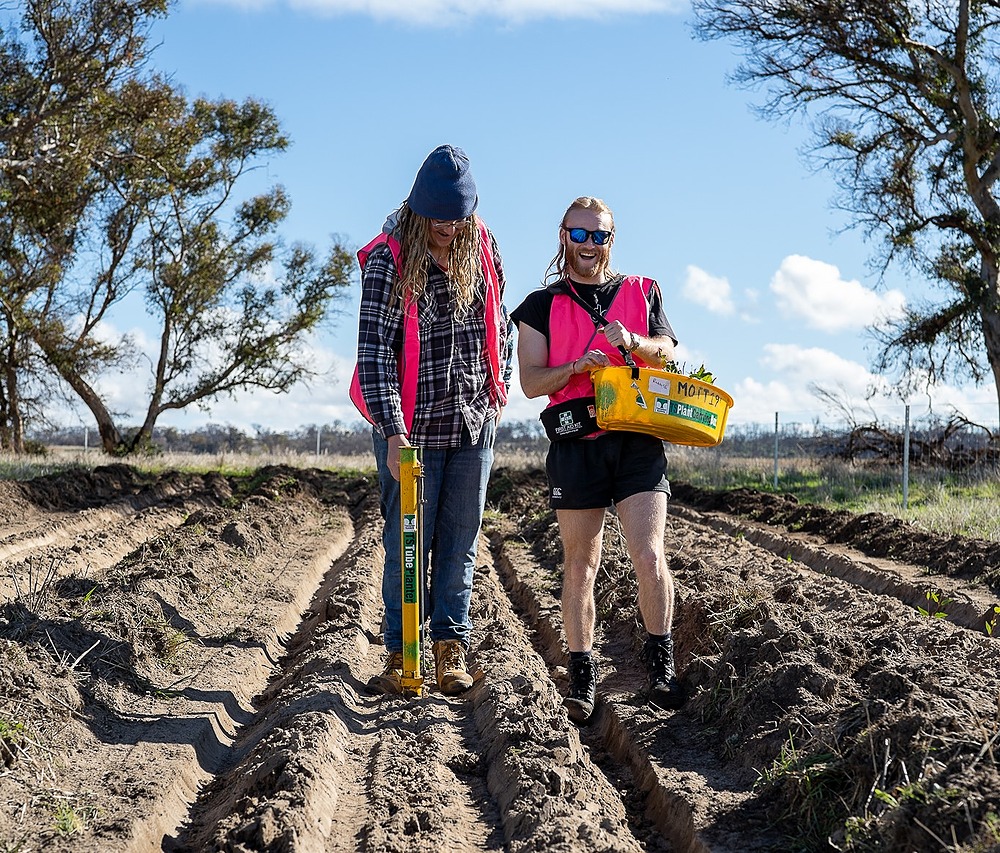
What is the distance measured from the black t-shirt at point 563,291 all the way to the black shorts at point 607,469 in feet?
1.72

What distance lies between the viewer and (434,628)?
5480 mm

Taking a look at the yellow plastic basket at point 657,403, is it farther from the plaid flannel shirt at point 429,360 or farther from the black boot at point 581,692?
the black boot at point 581,692

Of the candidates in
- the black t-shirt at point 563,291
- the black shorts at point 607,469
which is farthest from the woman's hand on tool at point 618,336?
the black shorts at point 607,469

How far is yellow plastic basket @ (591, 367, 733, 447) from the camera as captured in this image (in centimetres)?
489

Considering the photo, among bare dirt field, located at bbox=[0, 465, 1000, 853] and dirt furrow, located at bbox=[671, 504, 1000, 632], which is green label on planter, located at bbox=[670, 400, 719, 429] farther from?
dirt furrow, located at bbox=[671, 504, 1000, 632]

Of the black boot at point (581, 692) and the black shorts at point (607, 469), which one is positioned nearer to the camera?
the black shorts at point (607, 469)

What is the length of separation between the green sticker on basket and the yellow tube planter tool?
1.14m

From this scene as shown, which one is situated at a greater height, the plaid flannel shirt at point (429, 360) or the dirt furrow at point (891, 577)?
the plaid flannel shirt at point (429, 360)

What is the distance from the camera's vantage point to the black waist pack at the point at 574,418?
5129 mm

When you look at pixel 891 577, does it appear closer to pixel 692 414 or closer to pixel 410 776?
pixel 692 414

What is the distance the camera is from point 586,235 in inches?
200

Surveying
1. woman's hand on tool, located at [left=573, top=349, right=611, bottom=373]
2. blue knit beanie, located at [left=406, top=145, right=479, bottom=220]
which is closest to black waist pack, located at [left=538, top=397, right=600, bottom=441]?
woman's hand on tool, located at [left=573, top=349, right=611, bottom=373]

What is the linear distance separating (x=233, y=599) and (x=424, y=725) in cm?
430

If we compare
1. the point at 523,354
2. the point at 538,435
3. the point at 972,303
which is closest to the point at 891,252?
the point at 972,303
